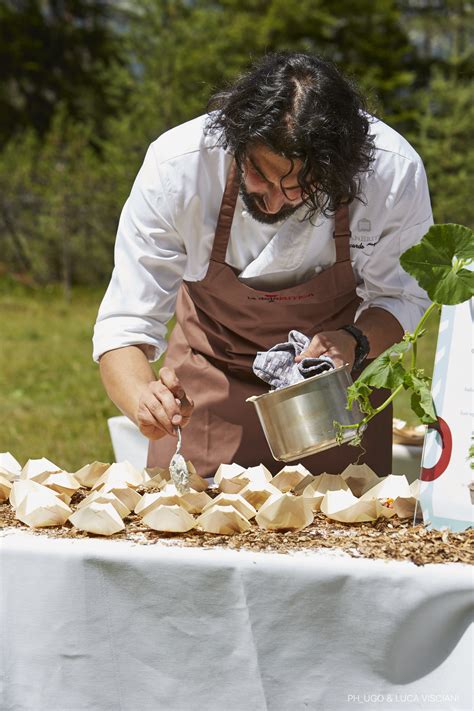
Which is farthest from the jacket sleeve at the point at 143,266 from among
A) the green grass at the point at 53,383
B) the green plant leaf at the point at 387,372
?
the green grass at the point at 53,383

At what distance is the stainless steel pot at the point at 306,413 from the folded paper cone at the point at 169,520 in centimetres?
21

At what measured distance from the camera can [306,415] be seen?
1.41 metres

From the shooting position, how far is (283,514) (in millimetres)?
1350

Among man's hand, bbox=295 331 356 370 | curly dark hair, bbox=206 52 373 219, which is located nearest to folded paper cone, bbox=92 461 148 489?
man's hand, bbox=295 331 356 370

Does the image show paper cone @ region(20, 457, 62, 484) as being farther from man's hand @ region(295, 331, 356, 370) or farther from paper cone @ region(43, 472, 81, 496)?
man's hand @ region(295, 331, 356, 370)

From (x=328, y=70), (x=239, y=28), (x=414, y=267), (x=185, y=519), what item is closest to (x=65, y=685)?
(x=185, y=519)

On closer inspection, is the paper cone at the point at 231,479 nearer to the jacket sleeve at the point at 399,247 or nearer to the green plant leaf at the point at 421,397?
the green plant leaf at the point at 421,397

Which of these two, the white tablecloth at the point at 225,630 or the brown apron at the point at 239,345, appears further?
the brown apron at the point at 239,345

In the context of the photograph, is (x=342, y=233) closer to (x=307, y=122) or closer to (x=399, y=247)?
(x=399, y=247)

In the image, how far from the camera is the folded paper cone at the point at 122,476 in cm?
159

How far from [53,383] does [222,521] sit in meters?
4.39

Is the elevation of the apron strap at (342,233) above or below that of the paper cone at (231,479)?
above

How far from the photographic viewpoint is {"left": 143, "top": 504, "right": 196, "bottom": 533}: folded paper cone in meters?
1.32

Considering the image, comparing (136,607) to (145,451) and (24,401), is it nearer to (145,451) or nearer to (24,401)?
(145,451)
